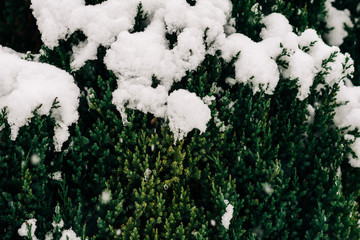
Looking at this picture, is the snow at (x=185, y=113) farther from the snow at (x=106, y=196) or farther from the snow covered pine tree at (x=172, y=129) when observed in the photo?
the snow at (x=106, y=196)

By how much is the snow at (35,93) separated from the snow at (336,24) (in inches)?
133

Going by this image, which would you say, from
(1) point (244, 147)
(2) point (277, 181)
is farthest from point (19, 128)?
(2) point (277, 181)

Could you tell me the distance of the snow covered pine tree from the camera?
8.27 feet

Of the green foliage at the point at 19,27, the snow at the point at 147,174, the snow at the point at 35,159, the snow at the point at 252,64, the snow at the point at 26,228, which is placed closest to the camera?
the snow at the point at 26,228

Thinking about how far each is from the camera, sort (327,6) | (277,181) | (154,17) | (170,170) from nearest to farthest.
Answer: (170,170), (277,181), (154,17), (327,6)

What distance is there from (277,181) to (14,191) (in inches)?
89.6

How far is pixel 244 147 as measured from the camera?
9.39ft

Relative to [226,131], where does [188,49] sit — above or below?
above

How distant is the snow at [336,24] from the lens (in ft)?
13.6

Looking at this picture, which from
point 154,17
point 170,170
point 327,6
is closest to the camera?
point 170,170

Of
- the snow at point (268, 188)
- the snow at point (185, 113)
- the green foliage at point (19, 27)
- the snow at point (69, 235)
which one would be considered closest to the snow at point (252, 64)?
the snow at point (185, 113)

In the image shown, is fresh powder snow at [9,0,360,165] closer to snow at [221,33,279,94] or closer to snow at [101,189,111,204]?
snow at [221,33,279,94]

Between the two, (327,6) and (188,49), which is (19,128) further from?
Answer: (327,6)

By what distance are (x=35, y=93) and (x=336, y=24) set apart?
151 inches
